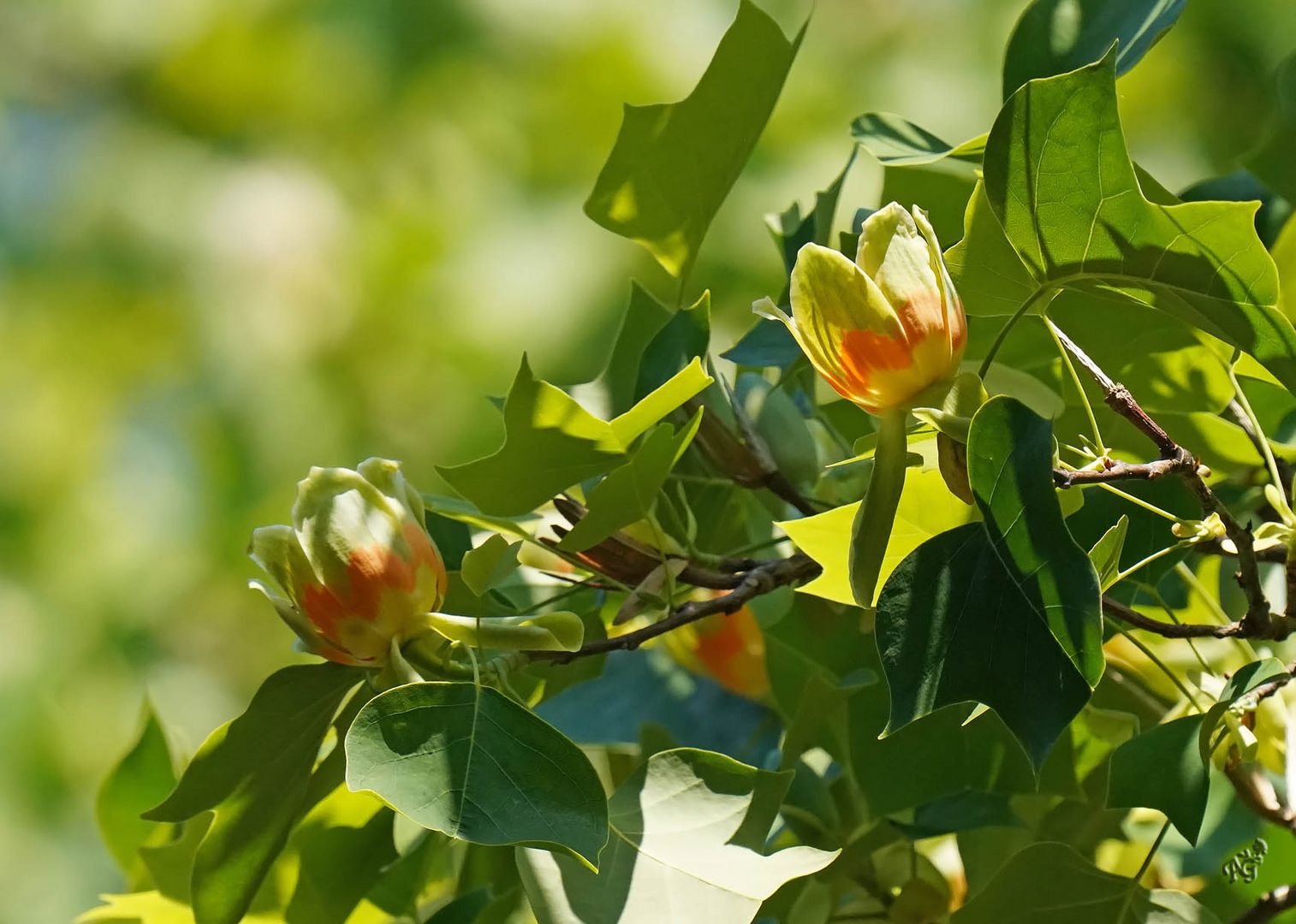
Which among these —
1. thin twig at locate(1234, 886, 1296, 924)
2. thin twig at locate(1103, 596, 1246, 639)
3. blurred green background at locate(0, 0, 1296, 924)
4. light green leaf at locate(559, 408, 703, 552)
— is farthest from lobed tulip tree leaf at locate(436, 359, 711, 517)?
blurred green background at locate(0, 0, 1296, 924)

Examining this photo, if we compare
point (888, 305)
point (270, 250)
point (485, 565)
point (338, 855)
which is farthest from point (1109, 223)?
point (270, 250)

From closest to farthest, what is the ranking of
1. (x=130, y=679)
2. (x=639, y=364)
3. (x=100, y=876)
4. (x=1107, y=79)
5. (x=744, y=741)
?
(x=1107, y=79)
(x=639, y=364)
(x=744, y=741)
(x=100, y=876)
(x=130, y=679)

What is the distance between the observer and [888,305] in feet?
0.86

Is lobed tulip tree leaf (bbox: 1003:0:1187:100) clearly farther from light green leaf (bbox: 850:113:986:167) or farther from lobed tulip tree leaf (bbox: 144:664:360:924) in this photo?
lobed tulip tree leaf (bbox: 144:664:360:924)

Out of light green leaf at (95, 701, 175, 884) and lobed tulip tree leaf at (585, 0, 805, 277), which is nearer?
lobed tulip tree leaf at (585, 0, 805, 277)

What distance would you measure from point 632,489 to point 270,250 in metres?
1.90

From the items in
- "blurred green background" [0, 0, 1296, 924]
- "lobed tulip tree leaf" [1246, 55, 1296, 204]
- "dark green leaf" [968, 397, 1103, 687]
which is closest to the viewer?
"dark green leaf" [968, 397, 1103, 687]

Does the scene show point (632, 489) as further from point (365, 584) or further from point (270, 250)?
point (270, 250)

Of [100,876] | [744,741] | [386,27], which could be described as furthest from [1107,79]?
[386,27]

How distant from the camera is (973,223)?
0.91 ft

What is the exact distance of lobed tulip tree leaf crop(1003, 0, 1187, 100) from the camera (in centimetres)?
32

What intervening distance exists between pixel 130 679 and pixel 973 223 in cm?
186

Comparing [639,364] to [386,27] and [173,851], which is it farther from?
[386,27]

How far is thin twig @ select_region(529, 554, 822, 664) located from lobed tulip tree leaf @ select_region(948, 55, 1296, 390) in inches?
4.2
